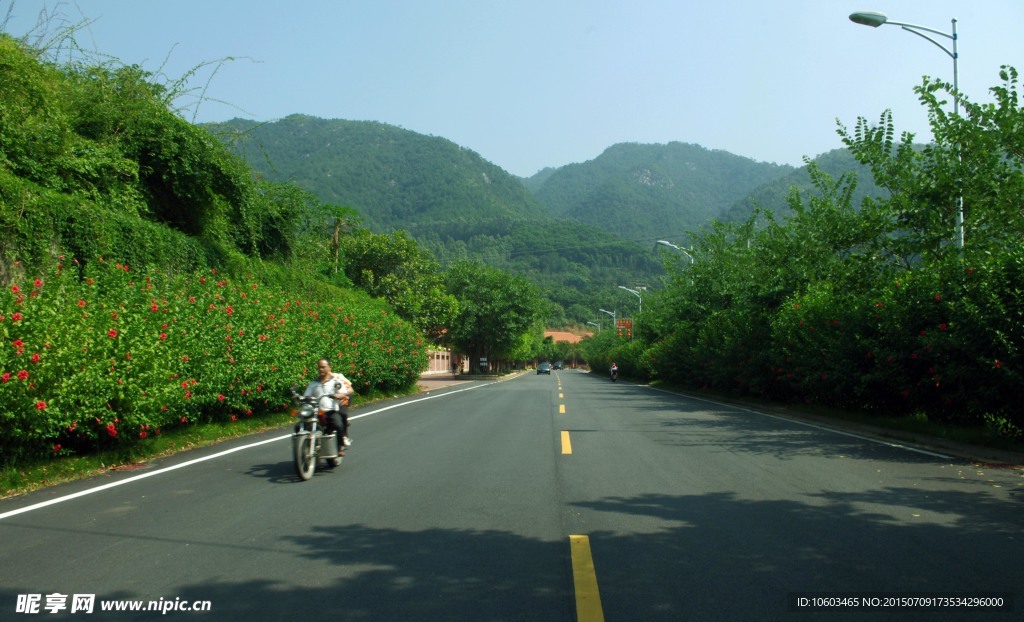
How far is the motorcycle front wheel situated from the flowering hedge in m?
2.46

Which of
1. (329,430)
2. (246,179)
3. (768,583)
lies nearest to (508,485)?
(329,430)

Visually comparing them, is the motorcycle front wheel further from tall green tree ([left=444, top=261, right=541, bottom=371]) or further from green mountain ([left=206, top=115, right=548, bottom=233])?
green mountain ([left=206, top=115, right=548, bottom=233])

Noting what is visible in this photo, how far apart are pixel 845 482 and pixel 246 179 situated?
1671 centimetres

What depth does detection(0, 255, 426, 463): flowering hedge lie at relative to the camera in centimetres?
783

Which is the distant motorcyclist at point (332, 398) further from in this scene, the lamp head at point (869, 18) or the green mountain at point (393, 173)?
the green mountain at point (393, 173)

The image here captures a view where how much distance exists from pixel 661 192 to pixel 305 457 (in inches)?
6225

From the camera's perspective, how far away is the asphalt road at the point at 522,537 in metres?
4.37

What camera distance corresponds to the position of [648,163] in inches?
7480

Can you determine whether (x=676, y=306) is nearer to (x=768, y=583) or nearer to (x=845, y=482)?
(x=845, y=482)

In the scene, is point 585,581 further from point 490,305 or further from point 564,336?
point 564,336

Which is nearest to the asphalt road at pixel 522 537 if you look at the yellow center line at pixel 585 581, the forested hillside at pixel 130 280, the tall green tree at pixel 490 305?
the yellow center line at pixel 585 581

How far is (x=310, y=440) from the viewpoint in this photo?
856cm

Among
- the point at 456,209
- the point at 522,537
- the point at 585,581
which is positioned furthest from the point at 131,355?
the point at 456,209

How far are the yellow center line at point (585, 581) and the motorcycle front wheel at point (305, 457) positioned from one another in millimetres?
3893
